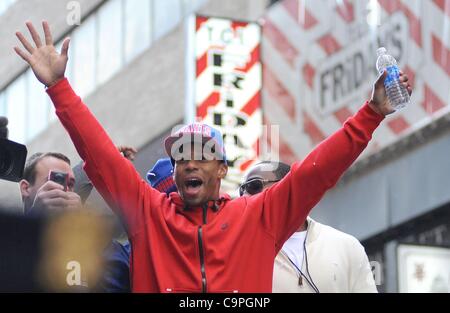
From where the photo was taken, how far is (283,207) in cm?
573

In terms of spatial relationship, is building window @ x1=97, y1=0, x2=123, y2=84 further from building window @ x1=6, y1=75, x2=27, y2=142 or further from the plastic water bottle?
the plastic water bottle

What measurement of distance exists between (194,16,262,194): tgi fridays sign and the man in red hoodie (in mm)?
12003

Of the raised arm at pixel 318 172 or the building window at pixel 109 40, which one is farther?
Answer: the building window at pixel 109 40

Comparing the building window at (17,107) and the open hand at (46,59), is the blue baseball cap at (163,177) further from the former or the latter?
the building window at (17,107)

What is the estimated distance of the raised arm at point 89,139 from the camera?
5.59 m

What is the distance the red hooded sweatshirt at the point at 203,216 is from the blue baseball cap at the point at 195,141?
177mm

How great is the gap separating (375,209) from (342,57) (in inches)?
71.3

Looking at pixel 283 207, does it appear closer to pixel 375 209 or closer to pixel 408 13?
pixel 408 13

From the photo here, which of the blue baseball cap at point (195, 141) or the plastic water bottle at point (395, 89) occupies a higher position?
the plastic water bottle at point (395, 89)

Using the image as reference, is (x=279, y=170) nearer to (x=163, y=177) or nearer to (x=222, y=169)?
(x=163, y=177)

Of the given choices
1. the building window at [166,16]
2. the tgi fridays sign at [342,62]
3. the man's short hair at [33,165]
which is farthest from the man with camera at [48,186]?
the building window at [166,16]

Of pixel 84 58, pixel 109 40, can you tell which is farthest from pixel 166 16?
pixel 84 58

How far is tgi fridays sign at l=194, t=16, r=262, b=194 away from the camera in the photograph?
18.2 metres
